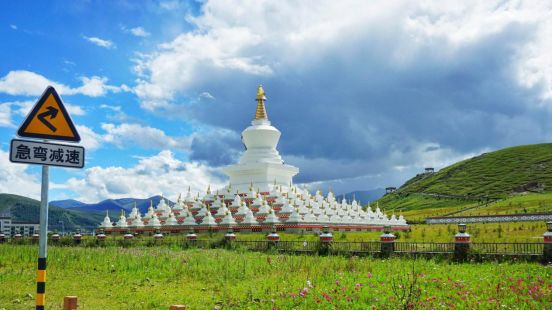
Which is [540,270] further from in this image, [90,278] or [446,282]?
[90,278]

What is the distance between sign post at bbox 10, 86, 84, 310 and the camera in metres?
10.1

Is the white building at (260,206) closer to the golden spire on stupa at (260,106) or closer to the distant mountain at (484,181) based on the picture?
the golden spire on stupa at (260,106)

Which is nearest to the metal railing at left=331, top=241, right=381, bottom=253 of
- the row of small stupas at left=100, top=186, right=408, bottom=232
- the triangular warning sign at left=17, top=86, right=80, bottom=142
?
the row of small stupas at left=100, top=186, right=408, bottom=232

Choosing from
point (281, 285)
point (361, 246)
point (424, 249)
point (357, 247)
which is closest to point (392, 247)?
point (424, 249)

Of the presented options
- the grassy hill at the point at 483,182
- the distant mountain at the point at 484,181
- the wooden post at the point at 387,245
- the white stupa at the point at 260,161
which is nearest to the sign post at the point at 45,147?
the wooden post at the point at 387,245

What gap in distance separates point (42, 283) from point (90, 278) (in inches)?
426

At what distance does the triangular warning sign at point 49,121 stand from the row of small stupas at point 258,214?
3636cm

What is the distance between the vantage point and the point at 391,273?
2008 centimetres

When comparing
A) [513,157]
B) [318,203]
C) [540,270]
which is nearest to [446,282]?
[540,270]

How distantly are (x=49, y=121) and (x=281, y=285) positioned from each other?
9.47 meters

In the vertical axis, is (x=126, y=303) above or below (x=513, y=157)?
below

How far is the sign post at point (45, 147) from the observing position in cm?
1007

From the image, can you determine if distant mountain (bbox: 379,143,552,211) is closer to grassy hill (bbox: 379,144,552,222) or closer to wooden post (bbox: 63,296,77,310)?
grassy hill (bbox: 379,144,552,222)

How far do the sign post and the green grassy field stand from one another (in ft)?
17.7
